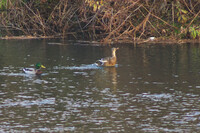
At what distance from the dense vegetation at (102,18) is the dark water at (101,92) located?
5242 millimetres

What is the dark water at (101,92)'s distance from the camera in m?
14.0

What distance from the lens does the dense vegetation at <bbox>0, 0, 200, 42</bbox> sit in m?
34.4

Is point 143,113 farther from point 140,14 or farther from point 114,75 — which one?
point 140,14

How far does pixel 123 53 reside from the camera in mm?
28984

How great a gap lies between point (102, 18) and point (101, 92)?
16.8 metres

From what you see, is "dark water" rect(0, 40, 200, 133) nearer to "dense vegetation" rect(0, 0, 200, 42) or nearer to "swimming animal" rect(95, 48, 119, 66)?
"swimming animal" rect(95, 48, 119, 66)

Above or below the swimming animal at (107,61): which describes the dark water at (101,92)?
below

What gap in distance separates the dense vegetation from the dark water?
17.2 feet

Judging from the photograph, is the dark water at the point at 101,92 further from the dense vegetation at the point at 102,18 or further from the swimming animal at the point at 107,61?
the dense vegetation at the point at 102,18

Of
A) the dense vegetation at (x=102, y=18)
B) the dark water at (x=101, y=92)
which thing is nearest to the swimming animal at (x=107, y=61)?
the dark water at (x=101, y=92)

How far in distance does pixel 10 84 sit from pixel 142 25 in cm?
1674

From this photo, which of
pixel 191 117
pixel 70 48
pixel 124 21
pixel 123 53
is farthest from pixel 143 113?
pixel 124 21

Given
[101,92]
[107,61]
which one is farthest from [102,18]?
[101,92]

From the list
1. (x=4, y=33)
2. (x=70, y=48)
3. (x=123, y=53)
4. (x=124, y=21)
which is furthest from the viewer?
(x=4, y=33)
